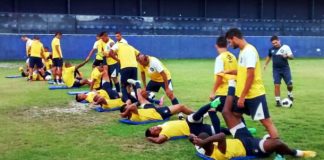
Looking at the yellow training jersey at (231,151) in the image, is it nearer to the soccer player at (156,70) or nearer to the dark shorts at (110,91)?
the soccer player at (156,70)

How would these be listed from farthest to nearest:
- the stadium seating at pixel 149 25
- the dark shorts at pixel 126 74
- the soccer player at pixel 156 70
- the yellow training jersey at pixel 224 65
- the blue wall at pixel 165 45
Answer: the stadium seating at pixel 149 25
the blue wall at pixel 165 45
the dark shorts at pixel 126 74
the soccer player at pixel 156 70
the yellow training jersey at pixel 224 65

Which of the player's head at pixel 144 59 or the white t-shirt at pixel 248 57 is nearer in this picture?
the white t-shirt at pixel 248 57

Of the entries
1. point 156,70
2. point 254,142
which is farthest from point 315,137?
point 156,70

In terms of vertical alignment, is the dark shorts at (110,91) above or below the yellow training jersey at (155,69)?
below

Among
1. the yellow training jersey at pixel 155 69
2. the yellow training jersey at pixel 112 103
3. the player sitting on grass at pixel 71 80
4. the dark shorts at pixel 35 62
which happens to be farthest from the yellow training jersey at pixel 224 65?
the dark shorts at pixel 35 62

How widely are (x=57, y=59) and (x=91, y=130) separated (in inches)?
375

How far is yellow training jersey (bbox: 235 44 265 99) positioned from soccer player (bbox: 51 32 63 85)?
11.5m

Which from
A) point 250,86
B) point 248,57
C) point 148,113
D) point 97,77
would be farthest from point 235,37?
point 97,77

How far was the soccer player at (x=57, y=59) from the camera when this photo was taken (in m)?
17.3

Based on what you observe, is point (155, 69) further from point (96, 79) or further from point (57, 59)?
point (57, 59)

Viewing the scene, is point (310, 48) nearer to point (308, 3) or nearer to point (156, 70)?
point (308, 3)

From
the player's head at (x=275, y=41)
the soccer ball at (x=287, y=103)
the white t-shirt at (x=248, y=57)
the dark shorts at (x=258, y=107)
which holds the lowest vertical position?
the soccer ball at (x=287, y=103)

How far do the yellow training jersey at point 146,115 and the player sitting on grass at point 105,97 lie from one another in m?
1.82

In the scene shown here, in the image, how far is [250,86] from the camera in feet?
21.7
